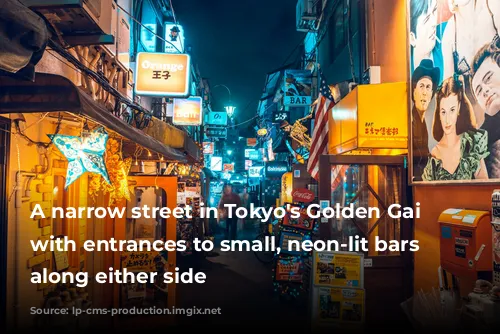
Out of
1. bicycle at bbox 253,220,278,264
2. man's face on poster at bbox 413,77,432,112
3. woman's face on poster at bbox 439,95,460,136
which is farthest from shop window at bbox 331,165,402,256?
bicycle at bbox 253,220,278,264

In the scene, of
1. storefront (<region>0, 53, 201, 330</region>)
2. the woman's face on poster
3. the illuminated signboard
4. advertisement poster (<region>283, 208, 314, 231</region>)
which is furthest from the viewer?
the illuminated signboard

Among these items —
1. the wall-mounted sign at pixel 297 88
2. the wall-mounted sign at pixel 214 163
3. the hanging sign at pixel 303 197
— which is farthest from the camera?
A: the wall-mounted sign at pixel 214 163

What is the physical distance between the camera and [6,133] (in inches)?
177

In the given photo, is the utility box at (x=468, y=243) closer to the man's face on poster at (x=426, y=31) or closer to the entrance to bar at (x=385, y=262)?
the entrance to bar at (x=385, y=262)

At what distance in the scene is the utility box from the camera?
13.4 ft

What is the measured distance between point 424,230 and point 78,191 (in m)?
6.21

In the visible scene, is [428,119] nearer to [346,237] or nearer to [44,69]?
[346,237]

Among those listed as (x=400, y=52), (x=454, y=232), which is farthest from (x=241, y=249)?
(x=454, y=232)

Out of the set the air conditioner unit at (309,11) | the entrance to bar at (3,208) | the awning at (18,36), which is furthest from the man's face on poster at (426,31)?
the air conditioner unit at (309,11)

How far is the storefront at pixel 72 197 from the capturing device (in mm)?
3580

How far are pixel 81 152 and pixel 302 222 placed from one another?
558cm

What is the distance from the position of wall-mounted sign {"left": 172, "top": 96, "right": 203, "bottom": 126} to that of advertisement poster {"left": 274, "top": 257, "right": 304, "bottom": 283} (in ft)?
28.3

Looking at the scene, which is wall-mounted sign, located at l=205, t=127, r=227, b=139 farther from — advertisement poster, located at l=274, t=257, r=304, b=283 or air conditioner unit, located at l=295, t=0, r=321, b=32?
Result: advertisement poster, located at l=274, t=257, r=304, b=283

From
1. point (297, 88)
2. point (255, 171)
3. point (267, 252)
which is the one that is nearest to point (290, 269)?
point (267, 252)
